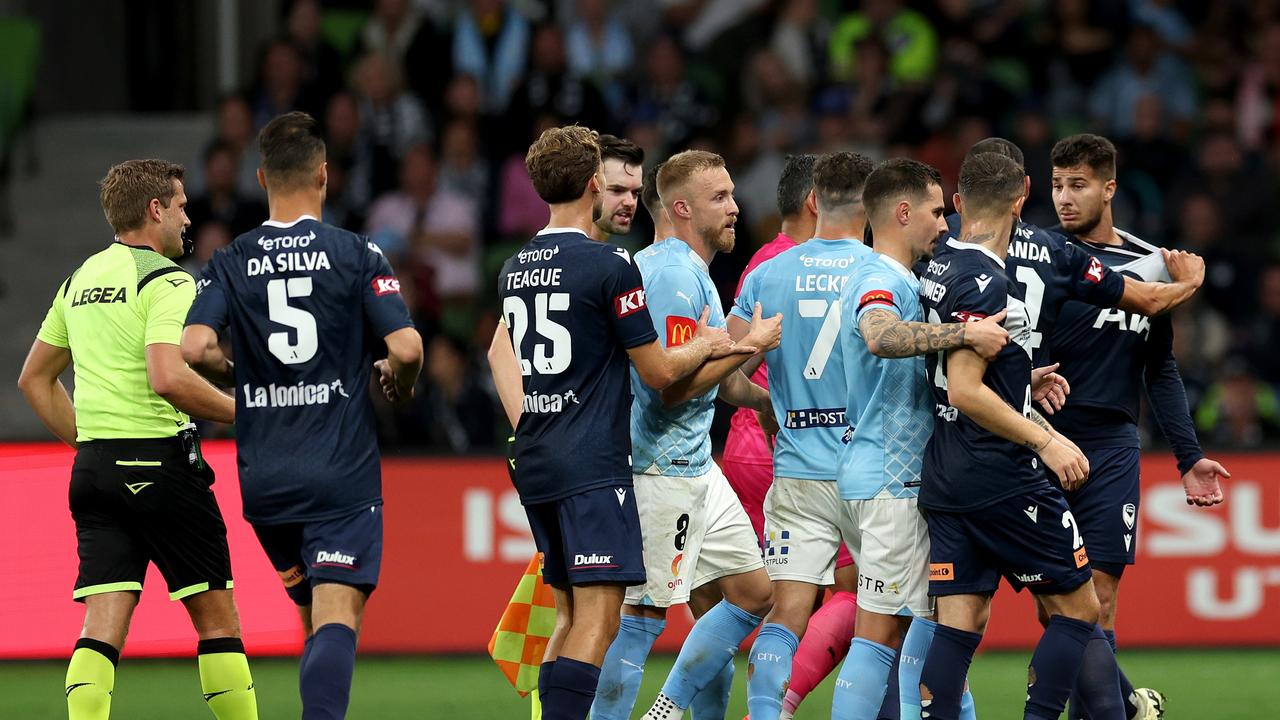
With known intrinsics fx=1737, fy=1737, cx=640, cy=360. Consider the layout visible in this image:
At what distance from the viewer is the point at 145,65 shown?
61.0 feet

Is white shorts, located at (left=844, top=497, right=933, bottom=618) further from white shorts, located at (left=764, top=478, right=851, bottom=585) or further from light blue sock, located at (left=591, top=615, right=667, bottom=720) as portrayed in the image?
light blue sock, located at (left=591, top=615, right=667, bottom=720)

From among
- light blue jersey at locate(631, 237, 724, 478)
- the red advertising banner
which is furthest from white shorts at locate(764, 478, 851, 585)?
the red advertising banner

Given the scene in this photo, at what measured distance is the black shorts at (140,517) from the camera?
700 centimetres

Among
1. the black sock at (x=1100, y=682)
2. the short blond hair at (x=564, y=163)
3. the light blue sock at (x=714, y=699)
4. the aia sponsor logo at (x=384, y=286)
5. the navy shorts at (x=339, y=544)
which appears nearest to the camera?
the navy shorts at (x=339, y=544)

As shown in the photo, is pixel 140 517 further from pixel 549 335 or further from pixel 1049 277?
pixel 1049 277

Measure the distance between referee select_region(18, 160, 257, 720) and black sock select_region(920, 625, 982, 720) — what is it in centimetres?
277

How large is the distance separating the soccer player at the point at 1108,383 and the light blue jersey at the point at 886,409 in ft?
2.82

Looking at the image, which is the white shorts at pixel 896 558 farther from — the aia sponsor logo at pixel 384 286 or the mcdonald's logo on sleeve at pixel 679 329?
the aia sponsor logo at pixel 384 286

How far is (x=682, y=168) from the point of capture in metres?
7.43

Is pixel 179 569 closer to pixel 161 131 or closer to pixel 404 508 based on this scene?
pixel 404 508

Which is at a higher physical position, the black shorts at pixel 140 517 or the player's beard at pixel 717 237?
the player's beard at pixel 717 237

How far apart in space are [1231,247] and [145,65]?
11268 millimetres

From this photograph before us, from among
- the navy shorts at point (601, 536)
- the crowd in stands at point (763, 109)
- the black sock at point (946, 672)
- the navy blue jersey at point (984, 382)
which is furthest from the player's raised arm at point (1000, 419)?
the crowd in stands at point (763, 109)

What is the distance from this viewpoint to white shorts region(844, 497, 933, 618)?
22.4 feet
